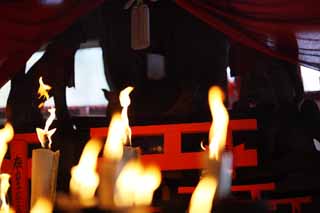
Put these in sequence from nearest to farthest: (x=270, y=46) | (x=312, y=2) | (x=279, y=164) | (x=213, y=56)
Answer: (x=312, y=2)
(x=270, y=46)
(x=279, y=164)
(x=213, y=56)

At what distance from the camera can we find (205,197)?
1.78 feet

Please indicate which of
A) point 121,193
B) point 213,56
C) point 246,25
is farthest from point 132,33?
point 121,193

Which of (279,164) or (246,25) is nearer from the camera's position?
(246,25)

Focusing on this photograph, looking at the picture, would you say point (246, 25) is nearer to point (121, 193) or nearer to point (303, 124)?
point (303, 124)

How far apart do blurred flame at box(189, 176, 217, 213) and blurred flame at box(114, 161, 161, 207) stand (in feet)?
0.30

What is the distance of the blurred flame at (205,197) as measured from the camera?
1.76 feet

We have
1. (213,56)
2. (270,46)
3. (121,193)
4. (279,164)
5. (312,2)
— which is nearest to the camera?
(121,193)

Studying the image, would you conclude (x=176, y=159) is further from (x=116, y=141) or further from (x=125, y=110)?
(x=116, y=141)

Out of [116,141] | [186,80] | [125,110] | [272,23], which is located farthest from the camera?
[186,80]

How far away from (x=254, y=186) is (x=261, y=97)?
0.37 meters

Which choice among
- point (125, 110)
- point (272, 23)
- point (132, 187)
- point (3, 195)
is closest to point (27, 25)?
point (125, 110)

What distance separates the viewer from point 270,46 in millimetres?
1701

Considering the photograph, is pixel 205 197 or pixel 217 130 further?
pixel 217 130

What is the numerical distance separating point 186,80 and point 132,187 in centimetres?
133
